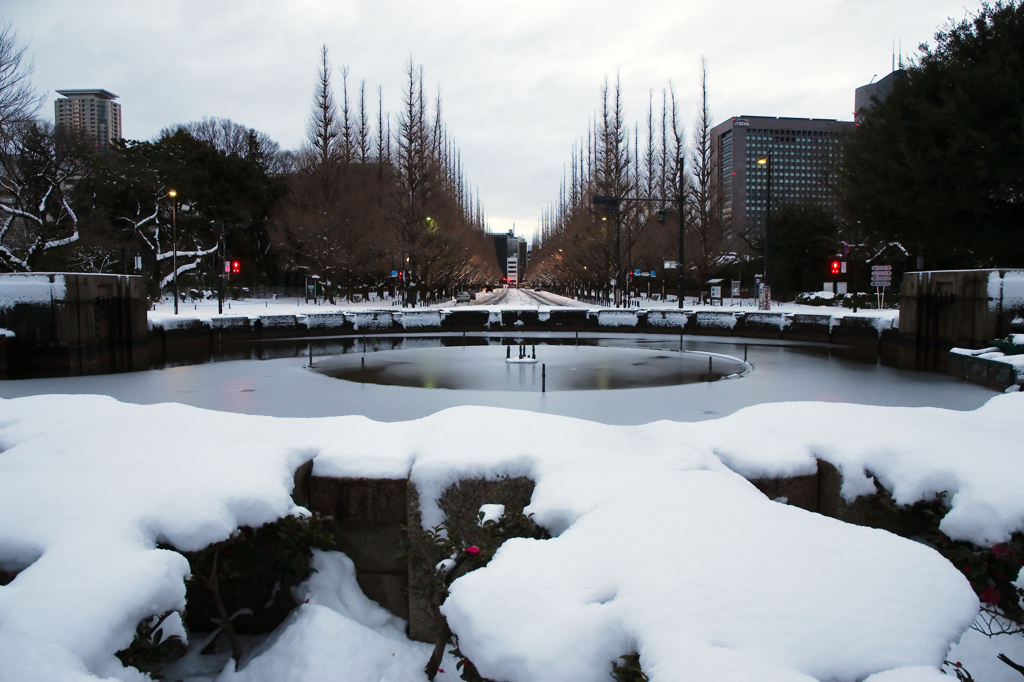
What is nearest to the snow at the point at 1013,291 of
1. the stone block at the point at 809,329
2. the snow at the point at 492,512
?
the stone block at the point at 809,329

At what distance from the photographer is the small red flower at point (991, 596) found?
4.43 meters

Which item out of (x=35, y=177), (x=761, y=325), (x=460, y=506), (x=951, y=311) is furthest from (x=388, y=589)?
(x=35, y=177)

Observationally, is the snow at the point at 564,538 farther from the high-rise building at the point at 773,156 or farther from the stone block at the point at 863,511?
the high-rise building at the point at 773,156

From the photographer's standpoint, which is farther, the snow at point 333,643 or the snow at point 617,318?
the snow at point 617,318

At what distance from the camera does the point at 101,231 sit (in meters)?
50.8

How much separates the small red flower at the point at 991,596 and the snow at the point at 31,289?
18.2 metres

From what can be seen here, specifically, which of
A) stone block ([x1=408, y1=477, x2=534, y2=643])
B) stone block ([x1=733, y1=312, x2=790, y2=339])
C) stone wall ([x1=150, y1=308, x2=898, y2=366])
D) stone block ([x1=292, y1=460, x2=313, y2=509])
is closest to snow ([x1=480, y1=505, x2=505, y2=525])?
stone block ([x1=408, y1=477, x2=534, y2=643])

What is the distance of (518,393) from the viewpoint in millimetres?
12641

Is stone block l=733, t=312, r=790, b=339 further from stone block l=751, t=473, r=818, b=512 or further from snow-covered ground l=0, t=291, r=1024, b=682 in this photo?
stone block l=751, t=473, r=818, b=512

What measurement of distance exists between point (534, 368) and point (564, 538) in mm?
12354

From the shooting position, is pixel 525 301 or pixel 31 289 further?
pixel 525 301

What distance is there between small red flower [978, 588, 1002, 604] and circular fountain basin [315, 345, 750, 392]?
873 cm

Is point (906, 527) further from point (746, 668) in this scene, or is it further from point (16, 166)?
point (16, 166)

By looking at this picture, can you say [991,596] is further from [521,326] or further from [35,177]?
[35,177]
